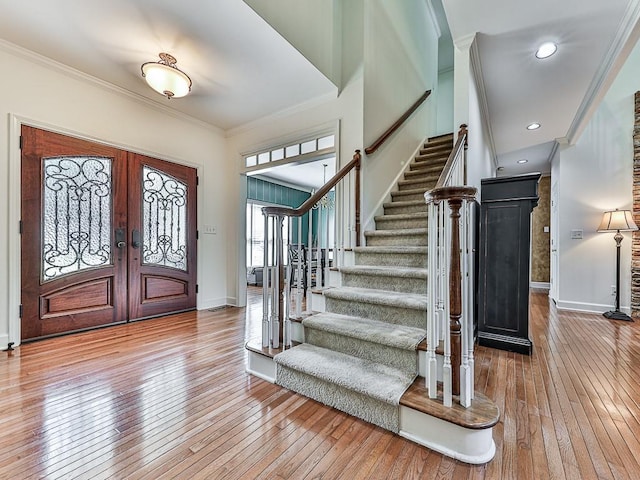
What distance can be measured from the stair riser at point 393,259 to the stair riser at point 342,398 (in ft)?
4.42

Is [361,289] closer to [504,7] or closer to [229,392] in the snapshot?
[229,392]

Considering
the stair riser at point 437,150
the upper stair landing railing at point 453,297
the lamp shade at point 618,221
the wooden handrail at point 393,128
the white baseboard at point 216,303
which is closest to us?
the upper stair landing railing at point 453,297

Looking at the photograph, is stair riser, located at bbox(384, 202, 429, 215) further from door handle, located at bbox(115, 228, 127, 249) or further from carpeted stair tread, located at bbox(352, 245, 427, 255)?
door handle, located at bbox(115, 228, 127, 249)

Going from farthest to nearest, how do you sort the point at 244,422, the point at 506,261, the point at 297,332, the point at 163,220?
the point at 163,220 < the point at 506,261 < the point at 297,332 < the point at 244,422

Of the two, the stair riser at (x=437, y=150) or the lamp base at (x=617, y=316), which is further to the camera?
the stair riser at (x=437, y=150)

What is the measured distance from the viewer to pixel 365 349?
1.95 meters

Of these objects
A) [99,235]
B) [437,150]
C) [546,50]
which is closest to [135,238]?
[99,235]

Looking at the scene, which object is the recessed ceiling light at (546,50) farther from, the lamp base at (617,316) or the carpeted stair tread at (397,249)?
the lamp base at (617,316)

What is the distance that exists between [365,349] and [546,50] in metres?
3.35

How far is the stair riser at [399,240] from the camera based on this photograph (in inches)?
113

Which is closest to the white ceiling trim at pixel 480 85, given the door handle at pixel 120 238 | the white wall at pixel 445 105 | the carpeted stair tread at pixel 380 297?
the white wall at pixel 445 105

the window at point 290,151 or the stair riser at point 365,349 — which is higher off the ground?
the window at point 290,151

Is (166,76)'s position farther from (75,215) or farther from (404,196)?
(404,196)

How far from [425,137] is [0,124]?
18.5ft
